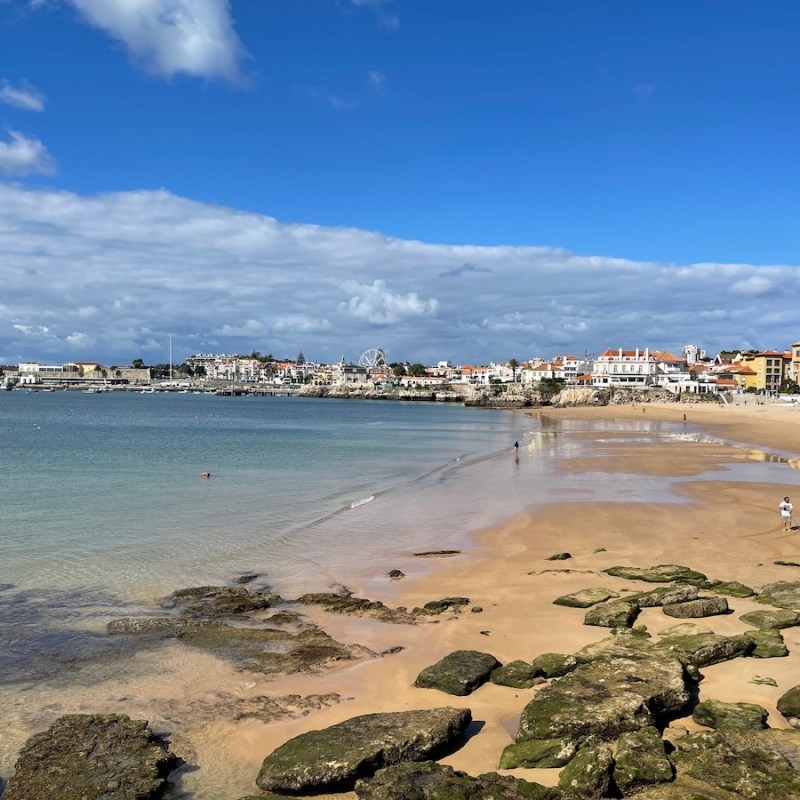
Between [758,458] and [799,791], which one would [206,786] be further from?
[758,458]

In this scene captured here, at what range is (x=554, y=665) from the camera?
8211 mm

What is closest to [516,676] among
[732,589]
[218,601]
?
[732,589]

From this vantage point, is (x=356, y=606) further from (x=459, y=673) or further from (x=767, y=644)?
(x=767, y=644)

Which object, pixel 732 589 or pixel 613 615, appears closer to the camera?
pixel 613 615

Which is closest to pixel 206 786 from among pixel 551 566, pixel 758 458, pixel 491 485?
pixel 551 566

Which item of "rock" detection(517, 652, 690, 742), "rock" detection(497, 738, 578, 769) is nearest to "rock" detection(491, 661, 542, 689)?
"rock" detection(517, 652, 690, 742)

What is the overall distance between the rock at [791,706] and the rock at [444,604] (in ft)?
17.9

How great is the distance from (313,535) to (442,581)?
211 inches

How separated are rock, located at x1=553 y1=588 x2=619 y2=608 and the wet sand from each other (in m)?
0.21

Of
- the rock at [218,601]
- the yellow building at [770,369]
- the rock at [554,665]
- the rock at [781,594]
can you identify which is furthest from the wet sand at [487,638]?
the yellow building at [770,369]

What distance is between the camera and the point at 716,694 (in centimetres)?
753

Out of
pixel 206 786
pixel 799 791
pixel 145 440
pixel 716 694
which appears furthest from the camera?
pixel 145 440

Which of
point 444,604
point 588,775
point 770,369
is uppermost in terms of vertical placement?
point 770,369

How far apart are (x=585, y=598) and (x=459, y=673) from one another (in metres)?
3.78
